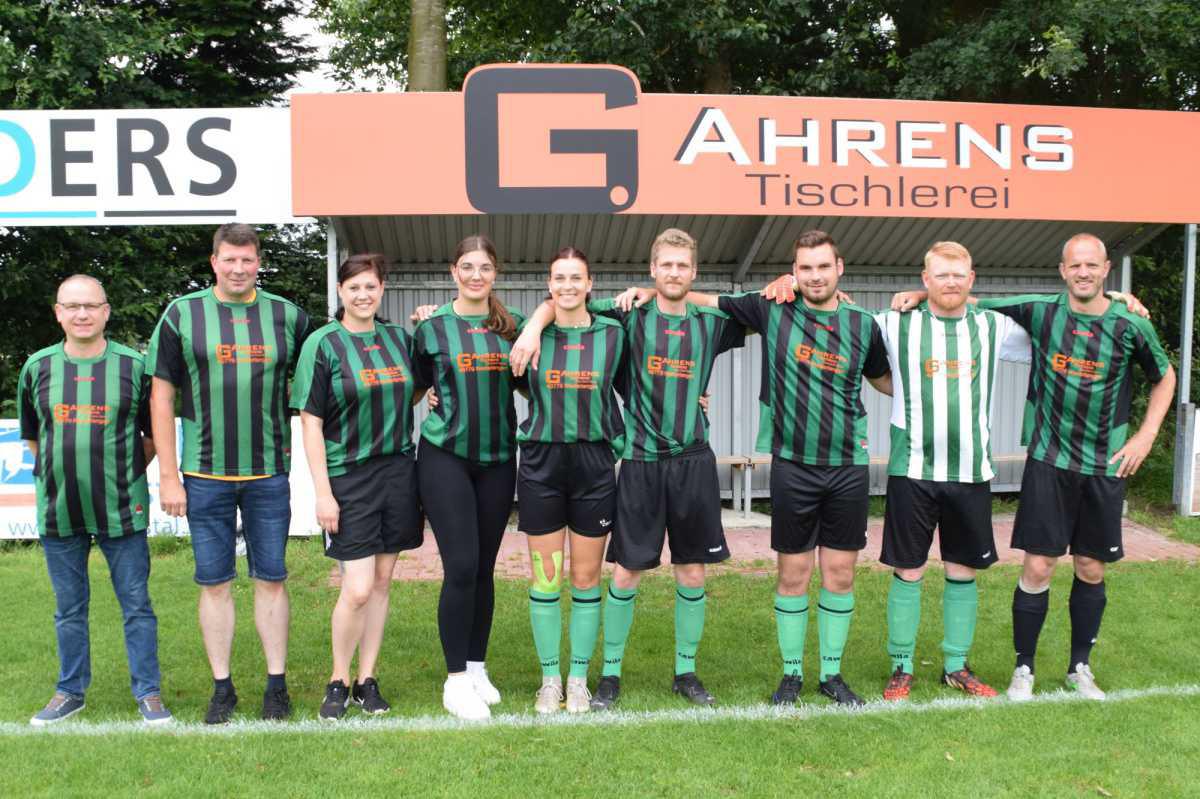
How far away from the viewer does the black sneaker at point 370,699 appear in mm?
3877

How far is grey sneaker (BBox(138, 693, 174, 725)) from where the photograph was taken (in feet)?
12.4

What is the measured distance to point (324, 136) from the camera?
6.59 m

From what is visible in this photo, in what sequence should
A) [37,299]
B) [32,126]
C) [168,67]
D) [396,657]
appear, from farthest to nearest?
[168,67] → [37,299] → [32,126] → [396,657]

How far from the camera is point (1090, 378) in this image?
13.0 feet

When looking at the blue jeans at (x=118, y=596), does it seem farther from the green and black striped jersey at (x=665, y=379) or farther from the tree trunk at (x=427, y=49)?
the tree trunk at (x=427, y=49)

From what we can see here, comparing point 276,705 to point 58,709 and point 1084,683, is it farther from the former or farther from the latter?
point 1084,683

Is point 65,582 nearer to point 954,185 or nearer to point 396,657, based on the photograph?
point 396,657

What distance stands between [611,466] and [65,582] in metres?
2.24

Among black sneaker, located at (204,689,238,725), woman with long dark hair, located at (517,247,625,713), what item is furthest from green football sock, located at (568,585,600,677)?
black sneaker, located at (204,689,238,725)

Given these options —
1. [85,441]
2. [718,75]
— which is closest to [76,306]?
[85,441]

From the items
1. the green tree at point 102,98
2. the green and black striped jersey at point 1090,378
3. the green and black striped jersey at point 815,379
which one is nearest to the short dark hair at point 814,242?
the green and black striped jersey at point 815,379

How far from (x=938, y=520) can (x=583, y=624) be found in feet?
5.23

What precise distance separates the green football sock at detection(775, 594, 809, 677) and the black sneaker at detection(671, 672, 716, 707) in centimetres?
37

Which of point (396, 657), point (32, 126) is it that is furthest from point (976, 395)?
point (32, 126)
